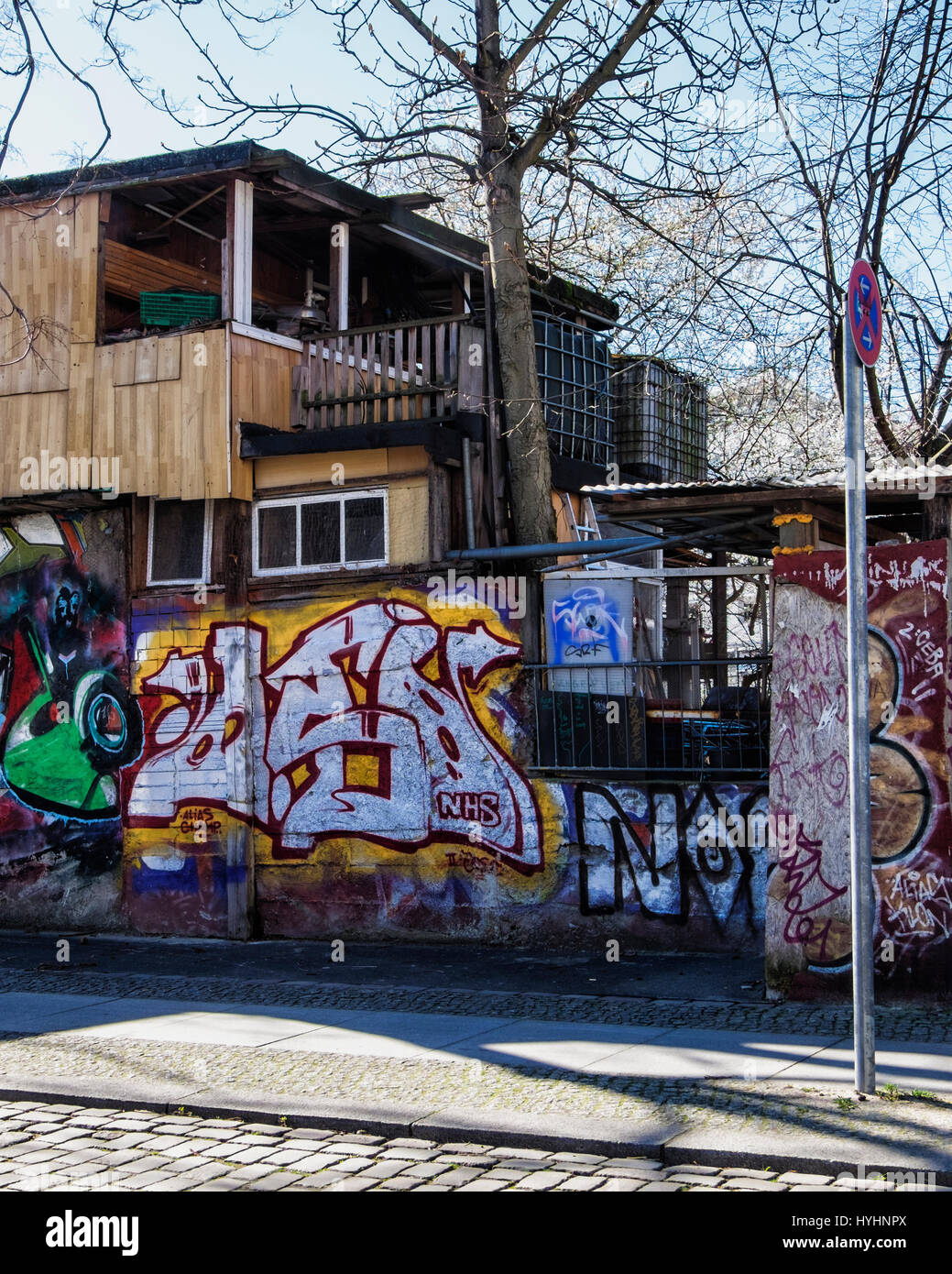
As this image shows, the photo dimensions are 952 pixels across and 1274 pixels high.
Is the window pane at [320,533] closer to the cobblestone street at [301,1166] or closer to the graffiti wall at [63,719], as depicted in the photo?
the graffiti wall at [63,719]

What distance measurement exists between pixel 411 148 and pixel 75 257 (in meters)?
3.58

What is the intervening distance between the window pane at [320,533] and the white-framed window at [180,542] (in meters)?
0.99

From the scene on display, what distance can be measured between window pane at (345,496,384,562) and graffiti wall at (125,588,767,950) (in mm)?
442

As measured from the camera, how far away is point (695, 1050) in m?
8.19

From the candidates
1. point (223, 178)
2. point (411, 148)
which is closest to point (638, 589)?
point (411, 148)

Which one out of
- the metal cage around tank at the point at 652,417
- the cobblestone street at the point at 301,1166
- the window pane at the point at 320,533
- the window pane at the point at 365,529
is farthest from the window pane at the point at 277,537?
the cobblestone street at the point at 301,1166

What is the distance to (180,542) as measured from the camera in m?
13.8

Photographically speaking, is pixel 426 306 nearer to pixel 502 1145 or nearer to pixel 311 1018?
pixel 311 1018

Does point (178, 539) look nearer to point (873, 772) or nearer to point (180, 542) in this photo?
point (180, 542)

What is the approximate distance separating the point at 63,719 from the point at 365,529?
3.89 m

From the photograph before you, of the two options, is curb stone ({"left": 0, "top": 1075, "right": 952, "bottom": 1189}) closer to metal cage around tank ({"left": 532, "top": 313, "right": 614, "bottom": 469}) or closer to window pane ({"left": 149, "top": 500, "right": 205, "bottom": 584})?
window pane ({"left": 149, "top": 500, "right": 205, "bottom": 584})

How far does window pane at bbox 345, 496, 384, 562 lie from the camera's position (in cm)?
1297

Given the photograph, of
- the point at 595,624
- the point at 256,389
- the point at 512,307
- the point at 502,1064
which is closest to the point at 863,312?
the point at 502,1064

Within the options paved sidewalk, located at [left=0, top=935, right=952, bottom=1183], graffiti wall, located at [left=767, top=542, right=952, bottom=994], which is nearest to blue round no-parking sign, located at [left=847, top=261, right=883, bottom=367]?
graffiti wall, located at [left=767, top=542, right=952, bottom=994]
